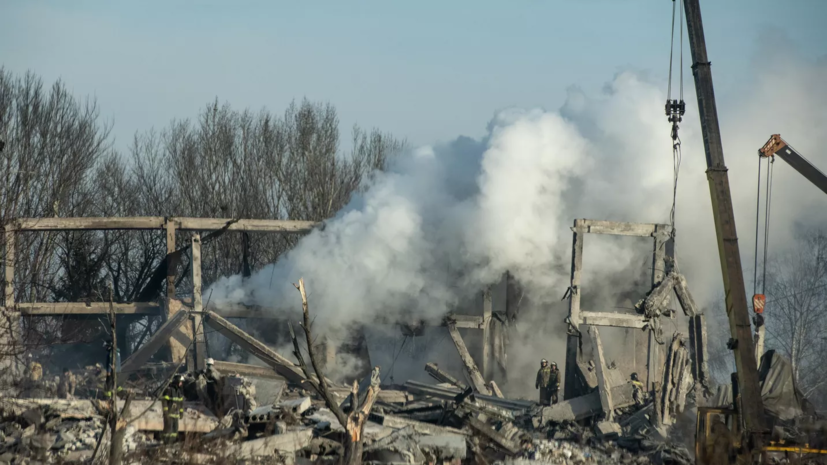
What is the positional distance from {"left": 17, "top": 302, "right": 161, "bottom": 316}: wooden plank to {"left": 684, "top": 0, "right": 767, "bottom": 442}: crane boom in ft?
46.2

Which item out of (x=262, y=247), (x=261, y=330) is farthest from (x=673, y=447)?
(x=262, y=247)

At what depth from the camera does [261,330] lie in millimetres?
23875

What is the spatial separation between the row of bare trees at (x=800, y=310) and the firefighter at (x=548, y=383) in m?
13.8

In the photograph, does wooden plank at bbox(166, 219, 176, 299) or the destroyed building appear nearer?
the destroyed building

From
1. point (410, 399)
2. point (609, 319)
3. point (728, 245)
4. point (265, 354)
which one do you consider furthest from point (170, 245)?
point (728, 245)

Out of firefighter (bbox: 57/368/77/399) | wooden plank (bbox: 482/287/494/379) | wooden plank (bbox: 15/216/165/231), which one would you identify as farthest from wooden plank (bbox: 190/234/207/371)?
wooden plank (bbox: 482/287/494/379)

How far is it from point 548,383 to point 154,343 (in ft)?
29.1

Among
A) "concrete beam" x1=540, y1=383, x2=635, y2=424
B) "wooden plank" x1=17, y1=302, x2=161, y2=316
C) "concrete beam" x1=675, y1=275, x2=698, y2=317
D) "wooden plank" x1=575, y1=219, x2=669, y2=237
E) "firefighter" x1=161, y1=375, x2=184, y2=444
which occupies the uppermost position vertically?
"wooden plank" x1=575, y1=219, x2=669, y2=237

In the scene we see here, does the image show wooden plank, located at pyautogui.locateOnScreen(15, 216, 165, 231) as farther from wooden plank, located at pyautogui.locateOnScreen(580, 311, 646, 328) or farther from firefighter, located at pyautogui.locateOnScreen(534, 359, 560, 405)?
wooden plank, located at pyautogui.locateOnScreen(580, 311, 646, 328)

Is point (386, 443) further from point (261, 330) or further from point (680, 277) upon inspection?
point (261, 330)

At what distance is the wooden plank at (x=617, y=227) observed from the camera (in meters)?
19.6

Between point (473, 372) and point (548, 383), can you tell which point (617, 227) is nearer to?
point (548, 383)

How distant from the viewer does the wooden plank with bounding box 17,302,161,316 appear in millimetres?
22000

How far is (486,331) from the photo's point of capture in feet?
75.9
